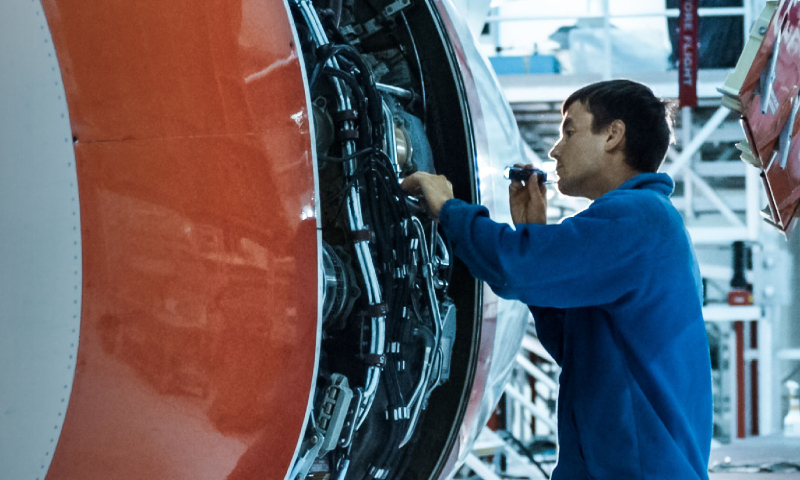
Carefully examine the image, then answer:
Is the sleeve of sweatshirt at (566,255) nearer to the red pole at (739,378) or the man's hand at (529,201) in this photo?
the man's hand at (529,201)

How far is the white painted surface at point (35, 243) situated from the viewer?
1.61 metres

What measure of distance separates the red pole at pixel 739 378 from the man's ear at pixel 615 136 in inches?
233

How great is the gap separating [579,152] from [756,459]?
15.8ft

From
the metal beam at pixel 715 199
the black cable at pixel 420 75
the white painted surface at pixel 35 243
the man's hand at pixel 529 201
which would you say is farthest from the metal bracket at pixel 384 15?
the metal beam at pixel 715 199

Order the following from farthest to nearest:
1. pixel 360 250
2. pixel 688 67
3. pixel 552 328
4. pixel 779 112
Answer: pixel 688 67 < pixel 779 112 < pixel 552 328 < pixel 360 250

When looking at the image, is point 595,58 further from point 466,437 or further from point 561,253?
point 561,253

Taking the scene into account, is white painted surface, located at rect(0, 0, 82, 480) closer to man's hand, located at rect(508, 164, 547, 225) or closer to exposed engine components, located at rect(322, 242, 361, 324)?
exposed engine components, located at rect(322, 242, 361, 324)

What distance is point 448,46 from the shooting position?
104 inches

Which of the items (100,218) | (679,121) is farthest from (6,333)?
(679,121)

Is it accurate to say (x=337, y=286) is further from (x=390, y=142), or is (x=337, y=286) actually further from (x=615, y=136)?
(x=615, y=136)

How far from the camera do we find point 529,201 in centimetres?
236

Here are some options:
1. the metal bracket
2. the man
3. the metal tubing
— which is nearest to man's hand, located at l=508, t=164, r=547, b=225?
the man

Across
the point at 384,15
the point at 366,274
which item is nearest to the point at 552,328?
the point at 366,274

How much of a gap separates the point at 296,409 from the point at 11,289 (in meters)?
0.62
